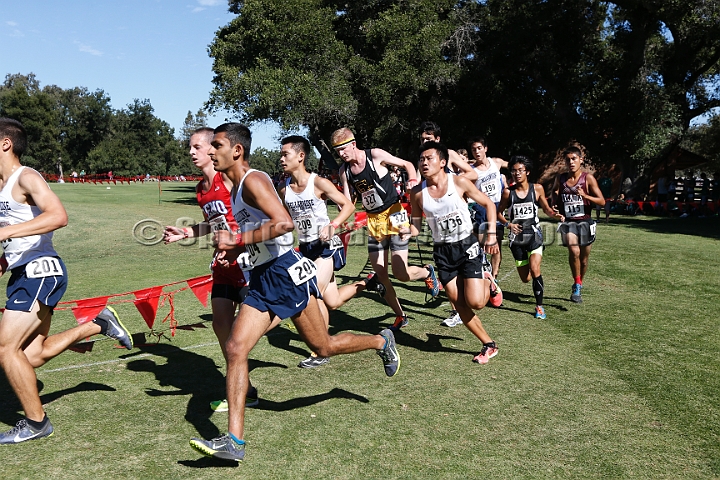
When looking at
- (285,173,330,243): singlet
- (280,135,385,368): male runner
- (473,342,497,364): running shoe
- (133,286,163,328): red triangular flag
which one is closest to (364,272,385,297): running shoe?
(280,135,385,368): male runner

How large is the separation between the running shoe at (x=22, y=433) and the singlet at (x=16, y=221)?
3.73 ft

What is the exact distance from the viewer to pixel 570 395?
5098 millimetres

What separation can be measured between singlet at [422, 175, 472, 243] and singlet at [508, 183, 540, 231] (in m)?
2.53

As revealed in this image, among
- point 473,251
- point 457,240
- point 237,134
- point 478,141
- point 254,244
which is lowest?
point 473,251

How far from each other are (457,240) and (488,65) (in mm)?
24600

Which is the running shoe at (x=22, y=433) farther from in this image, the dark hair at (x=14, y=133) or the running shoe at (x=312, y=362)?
the running shoe at (x=312, y=362)

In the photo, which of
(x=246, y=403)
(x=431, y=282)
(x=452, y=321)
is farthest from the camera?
(x=431, y=282)

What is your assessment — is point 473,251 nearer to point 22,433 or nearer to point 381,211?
point 381,211

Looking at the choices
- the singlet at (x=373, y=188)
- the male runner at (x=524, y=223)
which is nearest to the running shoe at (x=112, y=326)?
the singlet at (x=373, y=188)

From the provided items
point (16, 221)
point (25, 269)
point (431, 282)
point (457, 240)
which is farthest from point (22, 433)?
point (431, 282)

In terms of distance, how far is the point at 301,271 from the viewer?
4.20 metres

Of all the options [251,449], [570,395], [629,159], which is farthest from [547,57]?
[251,449]

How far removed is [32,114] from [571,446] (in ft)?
319

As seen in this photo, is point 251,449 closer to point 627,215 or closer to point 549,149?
point 627,215
